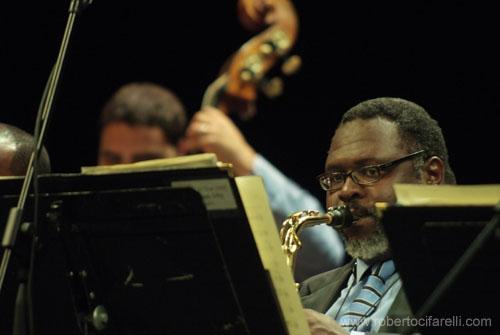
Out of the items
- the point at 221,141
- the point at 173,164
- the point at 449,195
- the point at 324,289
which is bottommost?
the point at 324,289

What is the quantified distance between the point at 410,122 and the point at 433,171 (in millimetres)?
214

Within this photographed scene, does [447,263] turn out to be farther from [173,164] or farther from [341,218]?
[341,218]

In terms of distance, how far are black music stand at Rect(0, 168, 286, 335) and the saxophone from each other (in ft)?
3.41

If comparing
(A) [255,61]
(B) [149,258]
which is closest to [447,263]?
(B) [149,258]

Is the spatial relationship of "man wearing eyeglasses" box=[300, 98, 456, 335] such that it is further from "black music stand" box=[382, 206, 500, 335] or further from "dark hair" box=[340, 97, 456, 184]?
"black music stand" box=[382, 206, 500, 335]

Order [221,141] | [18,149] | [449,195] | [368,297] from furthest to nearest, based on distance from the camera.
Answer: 1. [221,141]
2. [18,149]
3. [368,297]
4. [449,195]

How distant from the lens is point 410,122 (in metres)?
3.44

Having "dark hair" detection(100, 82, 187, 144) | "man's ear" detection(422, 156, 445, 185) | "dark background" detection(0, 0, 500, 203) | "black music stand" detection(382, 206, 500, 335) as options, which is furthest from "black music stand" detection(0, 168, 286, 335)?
"dark background" detection(0, 0, 500, 203)

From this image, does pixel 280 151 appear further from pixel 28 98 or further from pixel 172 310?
pixel 172 310

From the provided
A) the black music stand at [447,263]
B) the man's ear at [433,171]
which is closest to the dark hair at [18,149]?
the man's ear at [433,171]

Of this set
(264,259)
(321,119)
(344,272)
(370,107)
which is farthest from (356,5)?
Answer: (264,259)

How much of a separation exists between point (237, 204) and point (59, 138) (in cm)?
398

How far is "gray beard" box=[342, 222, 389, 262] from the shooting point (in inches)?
127

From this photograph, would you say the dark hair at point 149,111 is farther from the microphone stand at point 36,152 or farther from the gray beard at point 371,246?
the microphone stand at point 36,152
